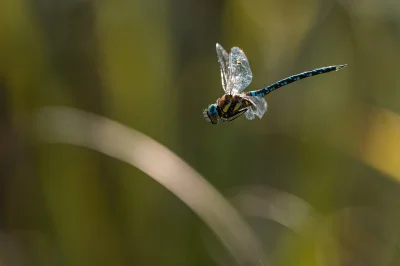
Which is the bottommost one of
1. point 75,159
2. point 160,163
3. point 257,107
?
point 257,107

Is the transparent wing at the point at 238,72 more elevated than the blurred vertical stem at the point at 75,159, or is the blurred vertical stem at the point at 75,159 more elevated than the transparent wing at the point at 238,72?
the blurred vertical stem at the point at 75,159

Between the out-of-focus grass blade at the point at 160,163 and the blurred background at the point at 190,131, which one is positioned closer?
the out-of-focus grass blade at the point at 160,163

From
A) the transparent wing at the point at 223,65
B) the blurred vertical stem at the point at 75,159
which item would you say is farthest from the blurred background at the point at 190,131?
the transparent wing at the point at 223,65

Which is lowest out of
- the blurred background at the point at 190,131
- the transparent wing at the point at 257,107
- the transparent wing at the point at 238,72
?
the transparent wing at the point at 257,107

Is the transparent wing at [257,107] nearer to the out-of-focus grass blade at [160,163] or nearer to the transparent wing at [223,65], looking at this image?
the transparent wing at [223,65]

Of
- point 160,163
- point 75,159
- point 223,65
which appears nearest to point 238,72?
point 223,65

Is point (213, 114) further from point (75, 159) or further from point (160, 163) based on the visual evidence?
point (75, 159)

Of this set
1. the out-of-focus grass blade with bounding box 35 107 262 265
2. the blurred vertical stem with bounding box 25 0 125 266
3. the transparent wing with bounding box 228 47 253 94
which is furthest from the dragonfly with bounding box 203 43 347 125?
the blurred vertical stem with bounding box 25 0 125 266

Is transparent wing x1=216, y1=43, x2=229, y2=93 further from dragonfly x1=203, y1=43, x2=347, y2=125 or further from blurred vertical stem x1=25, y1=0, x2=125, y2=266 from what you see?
blurred vertical stem x1=25, y1=0, x2=125, y2=266

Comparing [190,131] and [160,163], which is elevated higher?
[190,131]
